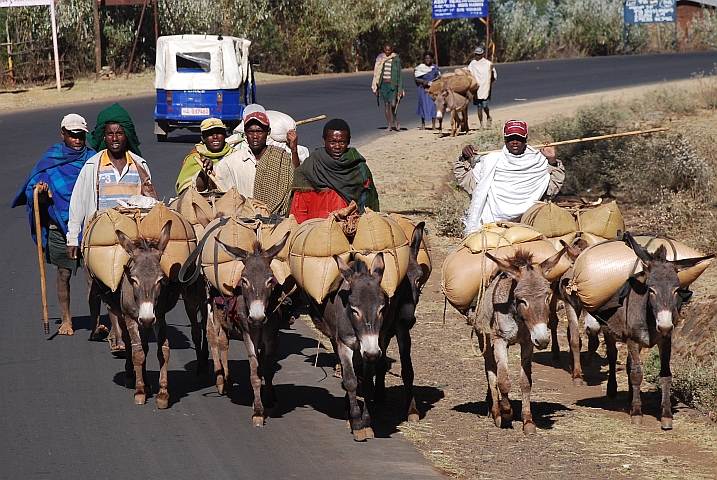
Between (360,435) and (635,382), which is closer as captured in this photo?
(360,435)

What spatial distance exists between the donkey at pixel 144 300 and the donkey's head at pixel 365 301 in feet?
5.25

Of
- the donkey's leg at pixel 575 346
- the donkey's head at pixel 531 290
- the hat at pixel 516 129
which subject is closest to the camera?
the donkey's head at pixel 531 290

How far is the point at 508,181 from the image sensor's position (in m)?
9.33

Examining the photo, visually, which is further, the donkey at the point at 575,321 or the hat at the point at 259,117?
the hat at the point at 259,117

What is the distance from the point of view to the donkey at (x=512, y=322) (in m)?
7.21

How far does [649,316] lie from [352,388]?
8.05ft

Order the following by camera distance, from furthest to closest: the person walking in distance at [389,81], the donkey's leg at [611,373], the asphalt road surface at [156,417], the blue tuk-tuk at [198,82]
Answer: the person walking in distance at [389,81]
the blue tuk-tuk at [198,82]
the donkey's leg at [611,373]
the asphalt road surface at [156,417]

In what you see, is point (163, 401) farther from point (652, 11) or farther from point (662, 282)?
point (652, 11)

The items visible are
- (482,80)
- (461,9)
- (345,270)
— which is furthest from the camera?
(461,9)

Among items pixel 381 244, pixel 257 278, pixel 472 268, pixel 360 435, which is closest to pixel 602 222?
pixel 472 268

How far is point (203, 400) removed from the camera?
842 cm

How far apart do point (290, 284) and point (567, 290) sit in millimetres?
2438

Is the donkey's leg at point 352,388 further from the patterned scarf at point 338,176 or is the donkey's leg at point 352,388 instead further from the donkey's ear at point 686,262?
the donkey's ear at point 686,262

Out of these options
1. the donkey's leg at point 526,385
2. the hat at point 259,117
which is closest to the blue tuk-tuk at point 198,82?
the hat at point 259,117
